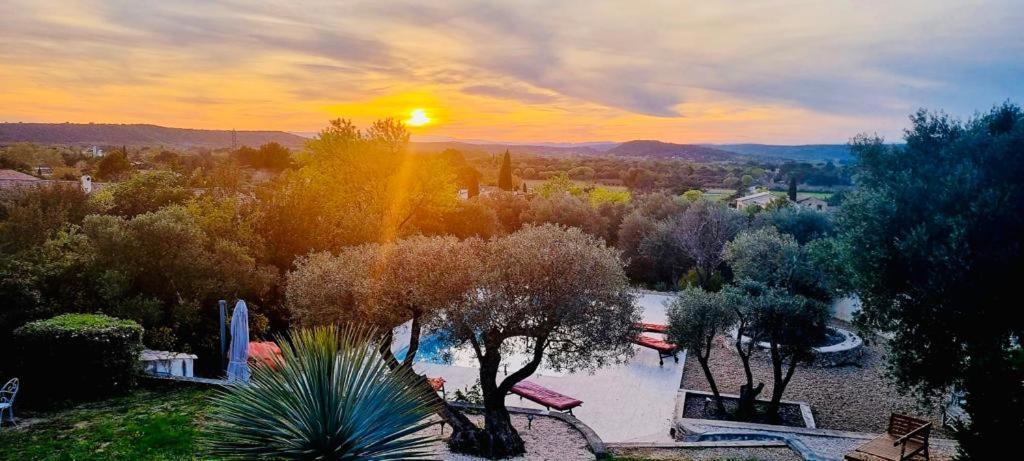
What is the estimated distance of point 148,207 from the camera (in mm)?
22422

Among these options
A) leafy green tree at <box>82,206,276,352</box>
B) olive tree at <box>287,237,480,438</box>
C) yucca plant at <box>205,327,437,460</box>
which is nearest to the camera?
yucca plant at <box>205,327,437,460</box>

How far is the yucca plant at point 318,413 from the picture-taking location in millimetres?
6000

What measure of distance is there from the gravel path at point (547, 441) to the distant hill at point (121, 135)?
91.4m

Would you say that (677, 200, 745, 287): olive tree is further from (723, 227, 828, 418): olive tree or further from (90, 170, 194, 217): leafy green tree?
(90, 170, 194, 217): leafy green tree

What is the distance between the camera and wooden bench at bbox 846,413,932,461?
9273 mm

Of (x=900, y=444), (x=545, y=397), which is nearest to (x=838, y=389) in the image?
(x=900, y=444)

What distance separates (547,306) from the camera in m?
9.32

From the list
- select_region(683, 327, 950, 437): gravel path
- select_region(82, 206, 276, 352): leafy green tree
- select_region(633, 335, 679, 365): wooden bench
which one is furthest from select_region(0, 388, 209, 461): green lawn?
select_region(633, 335, 679, 365): wooden bench

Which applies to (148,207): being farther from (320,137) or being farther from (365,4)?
(365,4)

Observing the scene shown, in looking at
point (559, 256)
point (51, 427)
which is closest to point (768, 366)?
point (559, 256)

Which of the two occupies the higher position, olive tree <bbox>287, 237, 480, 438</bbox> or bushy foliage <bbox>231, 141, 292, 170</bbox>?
bushy foliage <bbox>231, 141, 292, 170</bbox>

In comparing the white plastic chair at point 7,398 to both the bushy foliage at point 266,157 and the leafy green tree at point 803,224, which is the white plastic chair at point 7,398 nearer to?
the leafy green tree at point 803,224

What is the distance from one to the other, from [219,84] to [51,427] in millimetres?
16209

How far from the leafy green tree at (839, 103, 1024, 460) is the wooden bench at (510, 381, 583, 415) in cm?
582
